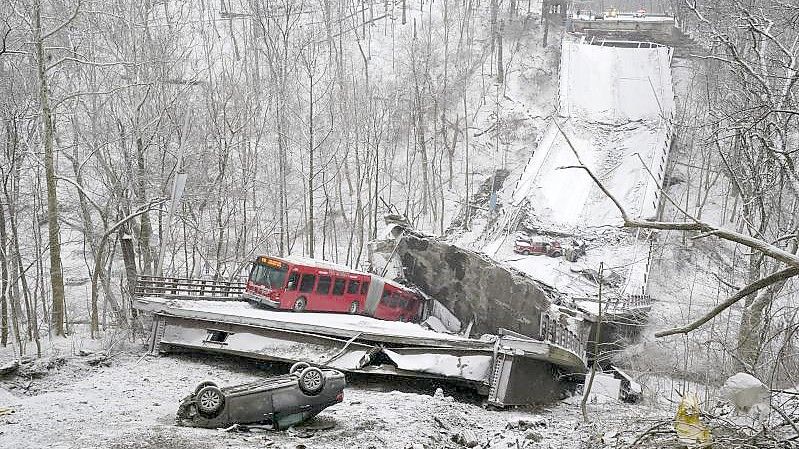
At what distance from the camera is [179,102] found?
2975 cm

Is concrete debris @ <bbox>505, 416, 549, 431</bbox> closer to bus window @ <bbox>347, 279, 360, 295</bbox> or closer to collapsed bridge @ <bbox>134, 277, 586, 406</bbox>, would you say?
collapsed bridge @ <bbox>134, 277, 586, 406</bbox>

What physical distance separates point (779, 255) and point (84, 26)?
1130 inches

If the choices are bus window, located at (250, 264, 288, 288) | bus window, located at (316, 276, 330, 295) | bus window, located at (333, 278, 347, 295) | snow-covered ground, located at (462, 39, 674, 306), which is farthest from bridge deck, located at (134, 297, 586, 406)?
snow-covered ground, located at (462, 39, 674, 306)

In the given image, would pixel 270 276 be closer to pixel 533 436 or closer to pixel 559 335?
pixel 559 335

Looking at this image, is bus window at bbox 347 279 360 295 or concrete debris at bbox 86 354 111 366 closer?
concrete debris at bbox 86 354 111 366

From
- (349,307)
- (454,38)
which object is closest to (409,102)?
(454,38)

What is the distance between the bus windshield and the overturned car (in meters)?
9.20

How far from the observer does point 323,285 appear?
773 inches

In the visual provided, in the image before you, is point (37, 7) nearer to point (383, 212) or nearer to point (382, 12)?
point (383, 212)

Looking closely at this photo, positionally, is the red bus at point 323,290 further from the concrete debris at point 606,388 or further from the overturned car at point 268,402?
the overturned car at point 268,402

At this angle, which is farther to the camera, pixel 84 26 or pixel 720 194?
pixel 720 194

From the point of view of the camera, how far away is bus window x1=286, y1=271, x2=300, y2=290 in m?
18.6

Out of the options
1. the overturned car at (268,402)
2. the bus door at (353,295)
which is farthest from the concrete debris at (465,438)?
the bus door at (353,295)

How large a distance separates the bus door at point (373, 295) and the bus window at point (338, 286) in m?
1.00
